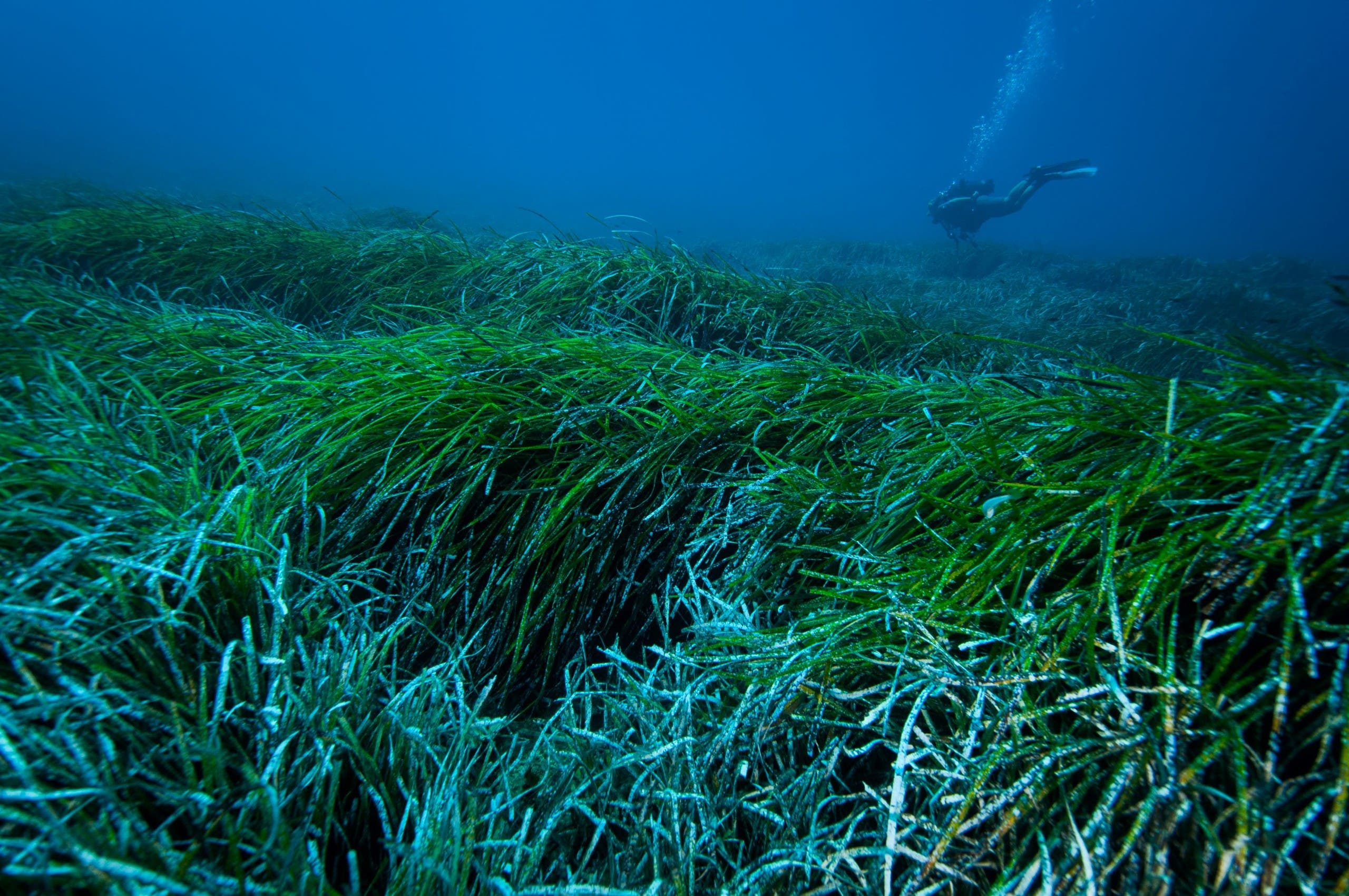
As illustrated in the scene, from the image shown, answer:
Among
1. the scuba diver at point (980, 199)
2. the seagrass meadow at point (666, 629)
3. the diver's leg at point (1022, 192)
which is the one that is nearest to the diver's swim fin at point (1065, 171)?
the scuba diver at point (980, 199)

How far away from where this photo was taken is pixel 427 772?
3.24 feet

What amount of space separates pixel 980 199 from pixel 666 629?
1794cm

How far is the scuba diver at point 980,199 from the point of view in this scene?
14695 millimetres

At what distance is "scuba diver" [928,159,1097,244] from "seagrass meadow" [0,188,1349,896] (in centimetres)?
1549

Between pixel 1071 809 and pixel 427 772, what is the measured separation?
3.43ft

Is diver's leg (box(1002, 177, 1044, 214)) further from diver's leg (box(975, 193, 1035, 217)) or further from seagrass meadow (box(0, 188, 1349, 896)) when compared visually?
seagrass meadow (box(0, 188, 1349, 896))


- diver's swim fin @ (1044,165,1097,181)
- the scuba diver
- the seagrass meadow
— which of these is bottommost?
the seagrass meadow

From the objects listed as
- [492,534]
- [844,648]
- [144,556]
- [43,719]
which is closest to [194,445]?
[144,556]

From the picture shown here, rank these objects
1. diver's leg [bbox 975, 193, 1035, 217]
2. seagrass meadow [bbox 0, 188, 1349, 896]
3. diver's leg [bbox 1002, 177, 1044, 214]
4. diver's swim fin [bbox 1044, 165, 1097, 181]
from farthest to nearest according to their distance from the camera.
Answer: diver's leg [bbox 1002, 177, 1044, 214]
diver's leg [bbox 975, 193, 1035, 217]
diver's swim fin [bbox 1044, 165, 1097, 181]
seagrass meadow [bbox 0, 188, 1349, 896]

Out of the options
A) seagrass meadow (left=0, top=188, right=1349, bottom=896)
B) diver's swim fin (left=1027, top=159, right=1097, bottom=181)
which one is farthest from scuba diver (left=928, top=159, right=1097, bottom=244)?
seagrass meadow (left=0, top=188, right=1349, bottom=896)

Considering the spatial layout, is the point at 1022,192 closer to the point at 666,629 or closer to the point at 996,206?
the point at 996,206

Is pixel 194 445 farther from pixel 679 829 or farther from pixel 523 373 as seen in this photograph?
pixel 679 829

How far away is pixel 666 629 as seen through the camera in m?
1.38

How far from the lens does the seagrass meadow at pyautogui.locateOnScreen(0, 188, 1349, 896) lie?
2.44ft
